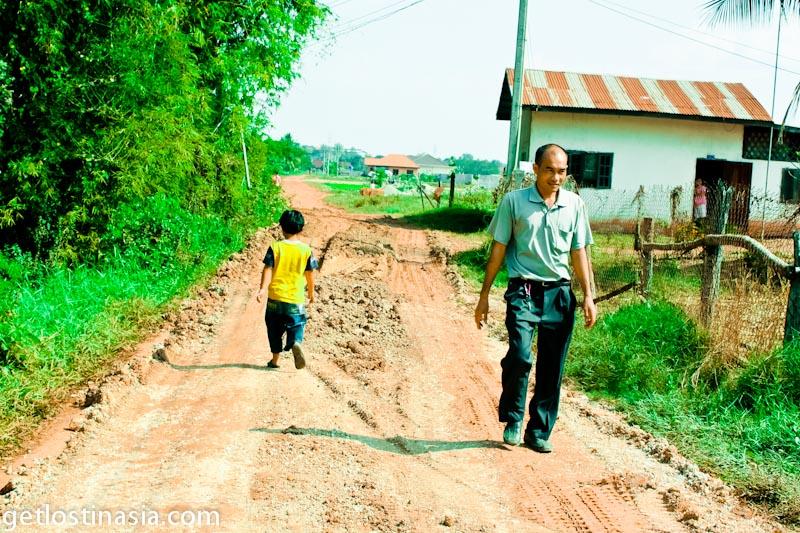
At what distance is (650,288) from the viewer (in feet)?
33.4

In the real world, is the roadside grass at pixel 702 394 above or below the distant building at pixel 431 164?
below

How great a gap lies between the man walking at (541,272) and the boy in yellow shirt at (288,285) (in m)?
2.33

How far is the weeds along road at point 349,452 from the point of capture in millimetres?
4309

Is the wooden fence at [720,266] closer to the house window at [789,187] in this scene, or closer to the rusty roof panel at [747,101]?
the rusty roof panel at [747,101]

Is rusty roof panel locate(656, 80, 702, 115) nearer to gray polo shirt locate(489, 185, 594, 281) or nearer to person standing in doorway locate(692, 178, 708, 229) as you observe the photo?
person standing in doorway locate(692, 178, 708, 229)

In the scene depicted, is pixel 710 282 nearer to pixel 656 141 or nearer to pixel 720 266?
pixel 720 266

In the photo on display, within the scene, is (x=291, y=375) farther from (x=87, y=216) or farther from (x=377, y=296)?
(x=87, y=216)

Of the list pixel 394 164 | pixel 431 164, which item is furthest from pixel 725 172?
pixel 431 164

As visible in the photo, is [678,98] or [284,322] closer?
[284,322]

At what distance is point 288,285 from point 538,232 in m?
2.80

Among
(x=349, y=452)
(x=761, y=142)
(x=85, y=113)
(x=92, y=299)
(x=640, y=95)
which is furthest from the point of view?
(x=640, y=95)

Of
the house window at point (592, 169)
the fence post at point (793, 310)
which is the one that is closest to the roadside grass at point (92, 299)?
the fence post at point (793, 310)

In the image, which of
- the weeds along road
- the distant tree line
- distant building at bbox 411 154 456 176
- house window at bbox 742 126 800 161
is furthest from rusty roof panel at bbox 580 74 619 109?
distant building at bbox 411 154 456 176

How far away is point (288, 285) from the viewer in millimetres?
7184
